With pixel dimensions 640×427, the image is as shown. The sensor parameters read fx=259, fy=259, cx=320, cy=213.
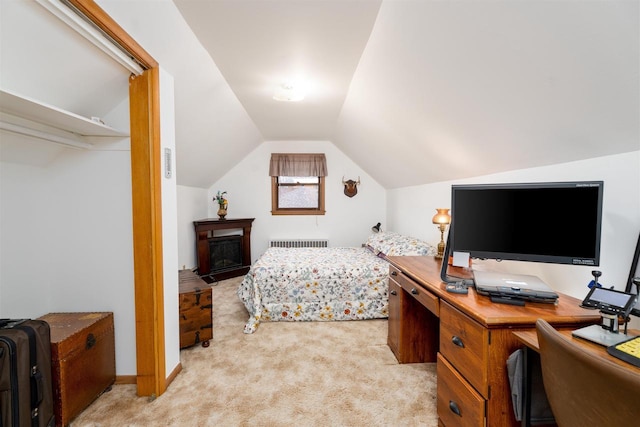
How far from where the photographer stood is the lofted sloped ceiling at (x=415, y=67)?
3.54 feet

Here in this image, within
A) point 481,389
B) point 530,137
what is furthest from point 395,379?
point 530,137

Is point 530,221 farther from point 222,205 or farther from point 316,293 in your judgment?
point 222,205

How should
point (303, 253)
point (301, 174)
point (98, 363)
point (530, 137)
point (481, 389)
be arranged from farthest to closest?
point (301, 174), point (303, 253), point (98, 363), point (530, 137), point (481, 389)

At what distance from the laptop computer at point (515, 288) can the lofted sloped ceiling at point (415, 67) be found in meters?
0.76

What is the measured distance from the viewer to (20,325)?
49.2 inches

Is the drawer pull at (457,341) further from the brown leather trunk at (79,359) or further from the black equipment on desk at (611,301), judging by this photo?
the brown leather trunk at (79,359)

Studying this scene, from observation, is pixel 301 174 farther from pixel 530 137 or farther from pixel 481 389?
pixel 481 389


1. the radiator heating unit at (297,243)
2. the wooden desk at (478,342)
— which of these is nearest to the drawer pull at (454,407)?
the wooden desk at (478,342)

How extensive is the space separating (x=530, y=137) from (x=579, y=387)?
4.57ft

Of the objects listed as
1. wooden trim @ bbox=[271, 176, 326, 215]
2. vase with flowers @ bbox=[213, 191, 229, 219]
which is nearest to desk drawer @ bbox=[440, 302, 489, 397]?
wooden trim @ bbox=[271, 176, 326, 215]

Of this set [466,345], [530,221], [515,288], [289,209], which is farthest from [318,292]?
[289,209]

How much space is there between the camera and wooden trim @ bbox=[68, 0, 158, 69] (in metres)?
1.18

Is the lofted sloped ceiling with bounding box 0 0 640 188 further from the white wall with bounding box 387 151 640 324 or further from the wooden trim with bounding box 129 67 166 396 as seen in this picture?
the wooden trim with bounding box 129 67 166 396

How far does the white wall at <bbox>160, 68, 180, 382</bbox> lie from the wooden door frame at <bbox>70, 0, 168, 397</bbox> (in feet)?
0.23
